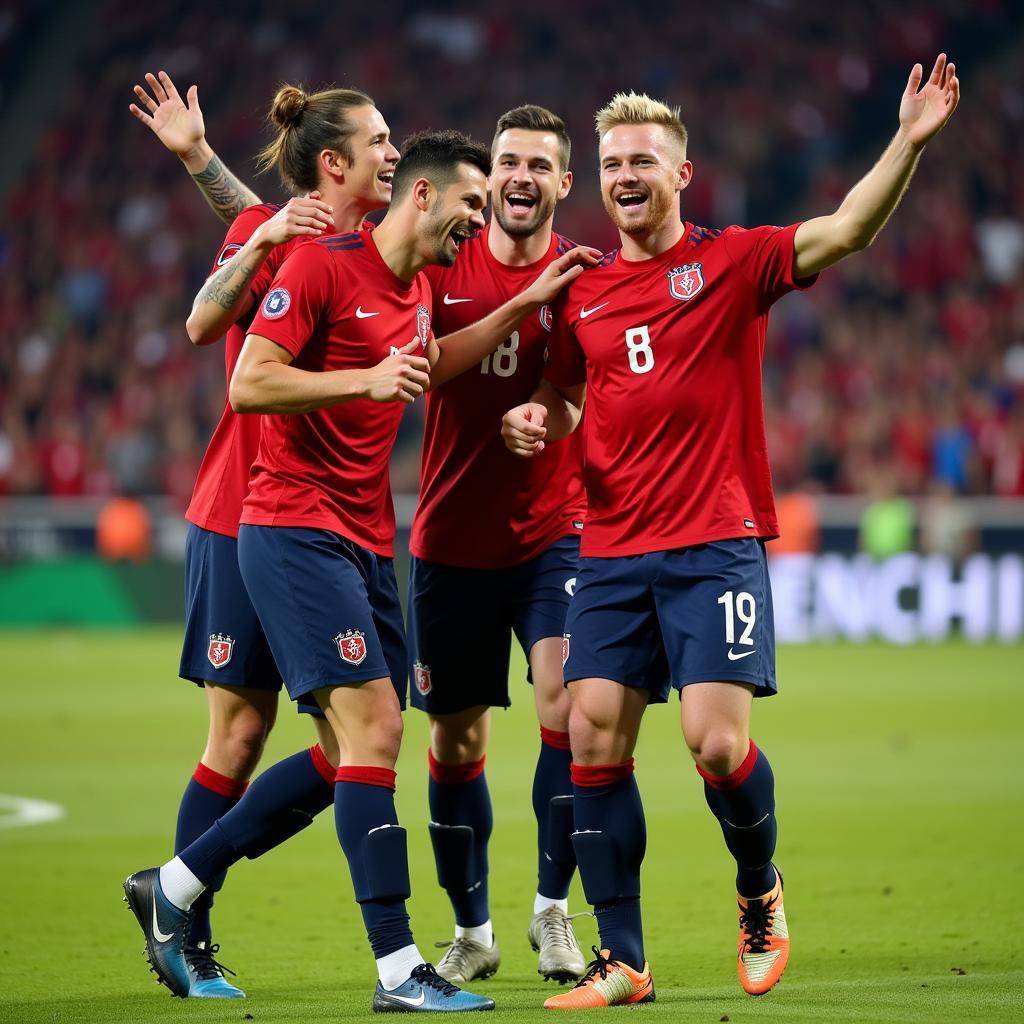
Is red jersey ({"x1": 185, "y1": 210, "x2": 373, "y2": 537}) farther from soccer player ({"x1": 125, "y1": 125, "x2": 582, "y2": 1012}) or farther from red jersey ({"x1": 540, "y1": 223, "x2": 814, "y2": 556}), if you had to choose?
red jersey ({"x1": 540, "y1": 223, "x2": 814, "y2": 556})

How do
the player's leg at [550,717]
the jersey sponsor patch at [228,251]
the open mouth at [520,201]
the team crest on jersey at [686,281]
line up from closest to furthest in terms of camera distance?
1. the team crest on jersey at [686,281]
2. the jersey sponsor patch at [228,251]
3. the player's leg at [550,717]
4. the open mouth at [520,201]

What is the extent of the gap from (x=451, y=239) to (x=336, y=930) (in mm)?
2515

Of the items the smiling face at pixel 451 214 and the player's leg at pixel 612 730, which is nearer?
the player's leg at pixel 612 730

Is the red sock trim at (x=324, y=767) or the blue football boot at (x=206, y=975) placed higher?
the red sock trim at (x=324, y=767)

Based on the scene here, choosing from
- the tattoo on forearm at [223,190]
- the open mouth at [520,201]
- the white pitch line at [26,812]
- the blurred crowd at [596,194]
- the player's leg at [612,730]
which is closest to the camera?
the player's leg at [612,730]

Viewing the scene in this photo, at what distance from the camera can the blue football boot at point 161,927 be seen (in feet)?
17.0

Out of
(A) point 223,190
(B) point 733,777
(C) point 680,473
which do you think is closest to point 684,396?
(C) point 680,473

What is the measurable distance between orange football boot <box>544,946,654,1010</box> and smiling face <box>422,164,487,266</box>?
2039mm

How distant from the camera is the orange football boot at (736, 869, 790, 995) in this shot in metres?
5.00

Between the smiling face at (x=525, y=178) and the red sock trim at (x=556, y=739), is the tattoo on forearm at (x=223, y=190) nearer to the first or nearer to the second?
the smiling face at (x=525, y=178)

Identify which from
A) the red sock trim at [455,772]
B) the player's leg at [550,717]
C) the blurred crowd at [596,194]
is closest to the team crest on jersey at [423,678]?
the red sock trim at [455,772]

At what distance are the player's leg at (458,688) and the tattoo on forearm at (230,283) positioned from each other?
1.24 m

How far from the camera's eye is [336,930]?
628 centimetres

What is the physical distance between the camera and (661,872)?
7.43 metres
